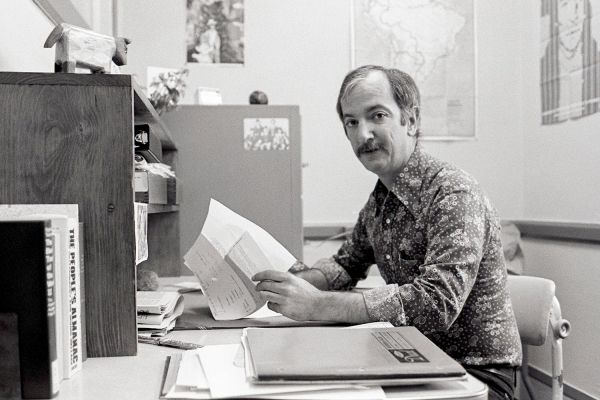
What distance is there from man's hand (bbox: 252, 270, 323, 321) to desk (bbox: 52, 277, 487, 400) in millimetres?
248

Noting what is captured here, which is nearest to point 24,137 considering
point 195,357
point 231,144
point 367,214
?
point 195,357

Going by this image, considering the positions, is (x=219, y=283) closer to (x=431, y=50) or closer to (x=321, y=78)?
(x=321, y=78)

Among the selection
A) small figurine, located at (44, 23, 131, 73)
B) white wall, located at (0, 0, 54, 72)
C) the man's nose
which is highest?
white wall, located at (0, 0, 54, 72)

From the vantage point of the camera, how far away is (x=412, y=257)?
1461 millimetres

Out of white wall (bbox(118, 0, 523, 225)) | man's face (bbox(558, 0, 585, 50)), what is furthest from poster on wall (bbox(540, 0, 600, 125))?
white wall (bbox(118, 0, 523, 225))

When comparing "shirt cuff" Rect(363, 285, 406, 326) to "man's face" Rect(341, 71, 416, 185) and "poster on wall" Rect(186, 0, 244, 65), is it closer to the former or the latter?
"man's face" Rect(341, 71, 416, 185)

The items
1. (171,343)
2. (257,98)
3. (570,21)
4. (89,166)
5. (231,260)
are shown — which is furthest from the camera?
(570,21)

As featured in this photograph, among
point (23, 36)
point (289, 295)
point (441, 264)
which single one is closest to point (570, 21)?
point (441, 264)

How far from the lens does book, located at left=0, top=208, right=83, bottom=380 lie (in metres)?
0.76

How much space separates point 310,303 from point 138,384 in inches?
17.4

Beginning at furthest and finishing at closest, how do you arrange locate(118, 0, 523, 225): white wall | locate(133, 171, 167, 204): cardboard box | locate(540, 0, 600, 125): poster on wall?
locate(118, 0, 523, 225): white wall, locate(540, 0, 600, 125): poster on wall, locate(133, 171, 167, 204): cardboard box

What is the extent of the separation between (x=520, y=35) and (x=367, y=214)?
178 cm

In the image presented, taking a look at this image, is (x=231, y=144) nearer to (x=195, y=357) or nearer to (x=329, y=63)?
(x=329, y=63)

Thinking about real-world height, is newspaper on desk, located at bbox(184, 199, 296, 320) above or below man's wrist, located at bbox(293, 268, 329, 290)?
above
